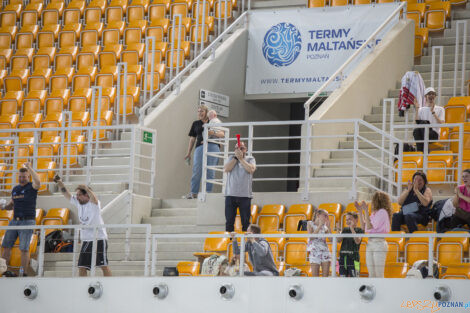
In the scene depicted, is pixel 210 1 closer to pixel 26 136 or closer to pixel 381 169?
pixel 26 136

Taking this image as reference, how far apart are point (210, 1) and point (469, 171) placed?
8785mm

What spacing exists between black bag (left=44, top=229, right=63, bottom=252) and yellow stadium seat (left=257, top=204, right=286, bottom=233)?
2529mm

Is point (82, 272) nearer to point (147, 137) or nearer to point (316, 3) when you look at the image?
point (147, 137)

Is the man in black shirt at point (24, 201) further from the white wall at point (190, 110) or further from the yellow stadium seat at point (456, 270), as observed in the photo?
the yellow stadium seat at point (456, 270)

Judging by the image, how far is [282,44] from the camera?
17.8 metres

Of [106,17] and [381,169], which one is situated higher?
[106,17]

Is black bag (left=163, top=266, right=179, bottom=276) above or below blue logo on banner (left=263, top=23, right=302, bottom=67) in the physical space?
below

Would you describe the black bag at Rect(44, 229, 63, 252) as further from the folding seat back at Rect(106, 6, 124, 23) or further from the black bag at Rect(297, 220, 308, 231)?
the folding seat back at Rect(106, 6, 124, 23)

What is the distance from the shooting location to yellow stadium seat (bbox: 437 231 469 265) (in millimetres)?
9836

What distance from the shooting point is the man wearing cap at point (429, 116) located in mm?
13922

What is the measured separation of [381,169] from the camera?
13.2 metres

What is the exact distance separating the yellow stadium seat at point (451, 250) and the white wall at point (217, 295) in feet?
1.05

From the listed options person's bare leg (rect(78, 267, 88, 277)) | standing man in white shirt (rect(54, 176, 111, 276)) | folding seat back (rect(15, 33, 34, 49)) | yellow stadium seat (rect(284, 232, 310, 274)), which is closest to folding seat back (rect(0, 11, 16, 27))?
folding seat back (rect(15, 33, 34, 49))

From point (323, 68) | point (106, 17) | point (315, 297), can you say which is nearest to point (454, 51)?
point (323, 68)
